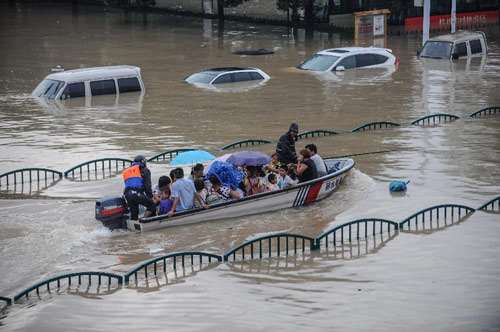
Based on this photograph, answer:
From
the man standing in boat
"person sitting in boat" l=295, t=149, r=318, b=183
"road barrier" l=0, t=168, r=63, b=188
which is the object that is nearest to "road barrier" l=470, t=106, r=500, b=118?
the man standing in boat

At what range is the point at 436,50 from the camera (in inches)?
1518

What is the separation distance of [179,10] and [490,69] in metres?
24.0

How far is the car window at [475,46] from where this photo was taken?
3884 cm

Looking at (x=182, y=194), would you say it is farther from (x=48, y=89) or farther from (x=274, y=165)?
(x=48, y=89)

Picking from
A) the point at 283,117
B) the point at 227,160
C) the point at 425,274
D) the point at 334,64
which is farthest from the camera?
the point at 334,64

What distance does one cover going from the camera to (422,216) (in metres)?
18.1

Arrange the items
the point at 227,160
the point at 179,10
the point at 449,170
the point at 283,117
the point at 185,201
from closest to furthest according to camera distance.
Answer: the point at 185,201, the point at 227,160, the point at 449,170, the point at 283,117, the point at 179,10

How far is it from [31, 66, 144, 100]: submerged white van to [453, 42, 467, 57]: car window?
13.0m

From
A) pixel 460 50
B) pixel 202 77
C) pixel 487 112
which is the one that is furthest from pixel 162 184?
pixel 460 50

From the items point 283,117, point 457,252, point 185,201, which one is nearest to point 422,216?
point 457,252

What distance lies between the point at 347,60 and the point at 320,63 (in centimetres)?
93

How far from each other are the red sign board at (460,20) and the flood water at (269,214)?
19.0ft

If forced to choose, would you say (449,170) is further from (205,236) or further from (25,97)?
(25,97)

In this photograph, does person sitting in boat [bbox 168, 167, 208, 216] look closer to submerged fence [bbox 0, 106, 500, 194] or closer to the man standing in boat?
the man standing in boat
